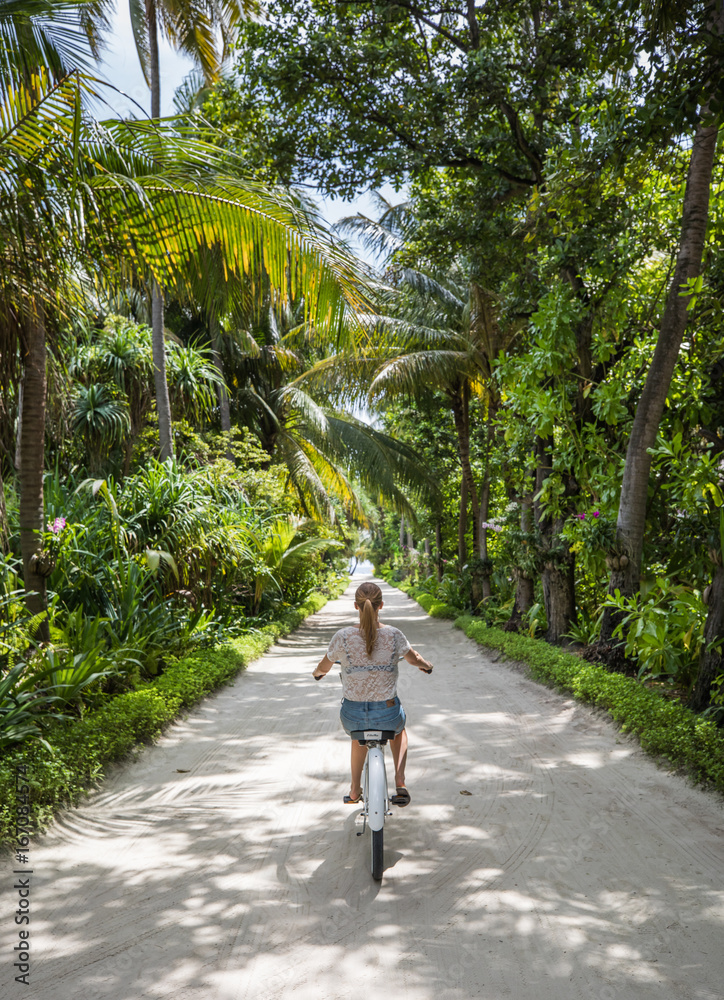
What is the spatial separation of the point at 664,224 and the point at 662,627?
4.90m

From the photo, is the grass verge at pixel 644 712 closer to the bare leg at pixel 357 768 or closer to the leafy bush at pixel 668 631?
the leafy bush at pixel 668 631

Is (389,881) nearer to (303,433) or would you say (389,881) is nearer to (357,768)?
(357,768)

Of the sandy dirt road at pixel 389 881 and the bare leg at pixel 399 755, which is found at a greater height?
the bare leg at pixel 399 755

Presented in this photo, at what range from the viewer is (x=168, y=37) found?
486 inches

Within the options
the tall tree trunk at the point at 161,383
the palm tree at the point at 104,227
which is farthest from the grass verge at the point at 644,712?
the tall tree trunk at the point at 161,383

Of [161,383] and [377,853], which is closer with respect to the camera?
[377,853]

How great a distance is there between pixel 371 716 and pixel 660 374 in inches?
199

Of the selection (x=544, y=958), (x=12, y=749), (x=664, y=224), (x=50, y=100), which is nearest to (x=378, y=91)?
(x=664, y=224)

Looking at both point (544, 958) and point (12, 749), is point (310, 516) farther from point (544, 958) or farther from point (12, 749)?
point (544, 958)

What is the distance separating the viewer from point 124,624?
24.7 ft

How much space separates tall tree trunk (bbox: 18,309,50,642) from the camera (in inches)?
237

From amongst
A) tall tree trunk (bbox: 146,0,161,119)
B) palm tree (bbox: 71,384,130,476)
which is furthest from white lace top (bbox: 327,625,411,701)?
tall tree trunk (bbox: 146,0,161,119)

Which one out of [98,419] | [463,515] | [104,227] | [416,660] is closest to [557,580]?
[416,660]

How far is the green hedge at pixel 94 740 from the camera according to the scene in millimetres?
4418
